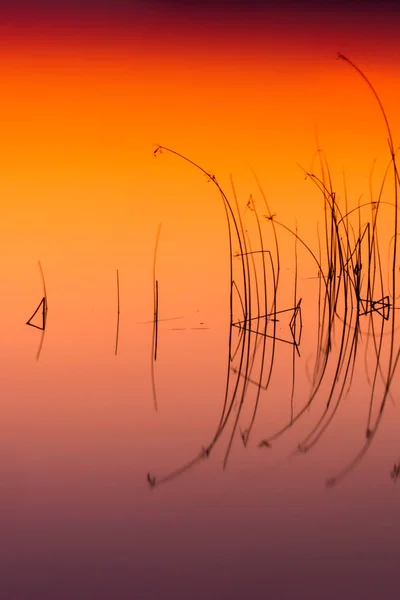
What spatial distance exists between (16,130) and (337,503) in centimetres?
373

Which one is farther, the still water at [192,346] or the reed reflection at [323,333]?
the reed reflection at [323,333]

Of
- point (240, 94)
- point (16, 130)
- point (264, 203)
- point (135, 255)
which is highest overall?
point (240, 94)

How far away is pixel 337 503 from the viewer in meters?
1.20

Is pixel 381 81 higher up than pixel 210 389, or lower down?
higher up

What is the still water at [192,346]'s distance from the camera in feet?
3.39

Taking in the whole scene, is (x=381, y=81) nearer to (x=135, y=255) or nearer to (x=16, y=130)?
(x=135, y=255)

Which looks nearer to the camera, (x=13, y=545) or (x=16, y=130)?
(x=13, y=545)

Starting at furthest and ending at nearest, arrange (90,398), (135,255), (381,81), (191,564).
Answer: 1. (381,81)
2. (135,255)
3. (90,398)
4. (191,564)

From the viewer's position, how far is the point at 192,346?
8.29 ft

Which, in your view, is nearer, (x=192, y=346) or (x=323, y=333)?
(x=192, y=346)

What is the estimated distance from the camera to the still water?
1033mm

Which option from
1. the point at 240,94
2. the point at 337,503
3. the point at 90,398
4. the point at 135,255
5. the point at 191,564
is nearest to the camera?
the point at 191,564

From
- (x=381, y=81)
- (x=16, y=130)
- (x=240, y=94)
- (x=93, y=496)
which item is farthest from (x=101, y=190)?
(x=93, y=496)

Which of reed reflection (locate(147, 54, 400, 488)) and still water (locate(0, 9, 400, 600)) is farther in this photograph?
reed reflection (locate(147, 54, 400, 488))
